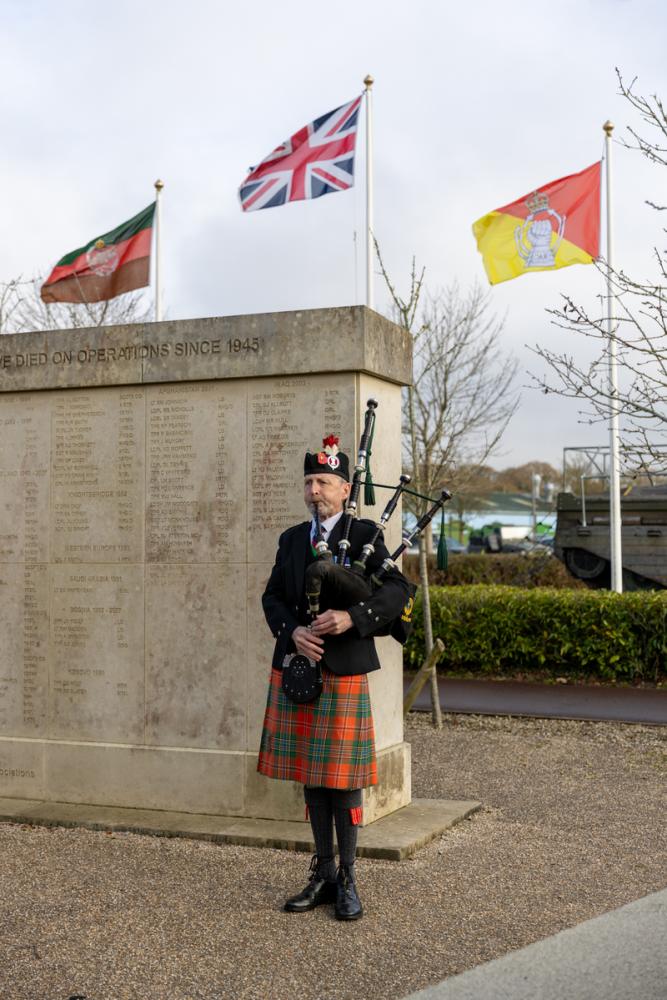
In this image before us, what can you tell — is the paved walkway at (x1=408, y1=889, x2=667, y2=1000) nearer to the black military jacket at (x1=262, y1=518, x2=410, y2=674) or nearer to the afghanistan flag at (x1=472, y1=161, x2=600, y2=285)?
the black military jacket at (x1=262, y1=518, x2=410, y2=674)

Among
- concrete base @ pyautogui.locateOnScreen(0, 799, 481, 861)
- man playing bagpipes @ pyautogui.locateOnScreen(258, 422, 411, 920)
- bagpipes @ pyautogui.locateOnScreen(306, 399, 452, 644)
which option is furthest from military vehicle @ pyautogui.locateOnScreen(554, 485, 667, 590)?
man playing bagpipes @ pyautogui.locateOnScreen(258, 422, 411, 920)

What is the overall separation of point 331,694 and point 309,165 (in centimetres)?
943

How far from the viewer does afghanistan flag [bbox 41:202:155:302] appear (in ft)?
46.5

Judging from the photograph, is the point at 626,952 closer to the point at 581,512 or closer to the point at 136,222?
the point at 136,222

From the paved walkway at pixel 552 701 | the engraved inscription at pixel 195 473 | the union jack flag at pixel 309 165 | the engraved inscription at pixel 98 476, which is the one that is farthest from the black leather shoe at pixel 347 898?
the union jack flag at pixel 309 165

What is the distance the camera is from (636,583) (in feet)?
56.6

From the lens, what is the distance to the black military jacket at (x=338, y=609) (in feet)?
15.0

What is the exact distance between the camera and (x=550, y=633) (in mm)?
11664

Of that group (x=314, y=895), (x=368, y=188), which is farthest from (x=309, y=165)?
(x=314, y=895)

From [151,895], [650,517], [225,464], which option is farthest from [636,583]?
[151,895]

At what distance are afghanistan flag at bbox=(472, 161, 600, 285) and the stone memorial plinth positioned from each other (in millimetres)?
6455

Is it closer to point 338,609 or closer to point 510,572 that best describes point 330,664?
point 338,609

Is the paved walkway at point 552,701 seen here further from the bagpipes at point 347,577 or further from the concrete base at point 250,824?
the bagpipes at point 347,577

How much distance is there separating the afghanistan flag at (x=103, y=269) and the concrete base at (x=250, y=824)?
29.5 ft
